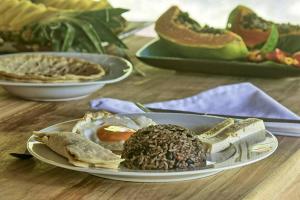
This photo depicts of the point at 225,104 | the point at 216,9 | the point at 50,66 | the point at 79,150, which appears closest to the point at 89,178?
the point at 79,150

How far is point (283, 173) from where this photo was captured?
1.50 m

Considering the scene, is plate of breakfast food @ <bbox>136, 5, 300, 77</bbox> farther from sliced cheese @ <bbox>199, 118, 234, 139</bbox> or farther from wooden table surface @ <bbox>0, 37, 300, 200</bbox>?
sliced cheese @ <bbox>199, 118, 234, 139</bbox>

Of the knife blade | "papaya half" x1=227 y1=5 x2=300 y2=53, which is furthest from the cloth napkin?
"papaya half" x1=227 y1=5 x2=300 y2=53

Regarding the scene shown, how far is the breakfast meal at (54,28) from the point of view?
244cm

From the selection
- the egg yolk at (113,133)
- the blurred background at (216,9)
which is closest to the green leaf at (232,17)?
the egg yolk at (113,133)

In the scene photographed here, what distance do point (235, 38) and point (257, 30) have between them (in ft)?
0.54

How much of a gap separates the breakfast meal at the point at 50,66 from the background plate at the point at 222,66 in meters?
0.29

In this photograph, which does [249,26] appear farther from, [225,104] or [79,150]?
[79,150]

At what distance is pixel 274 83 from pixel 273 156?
0.74 m

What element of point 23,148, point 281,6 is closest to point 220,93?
point 23,148

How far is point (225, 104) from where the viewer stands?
1950 millimetres

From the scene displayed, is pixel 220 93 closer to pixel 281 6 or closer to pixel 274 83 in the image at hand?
pixel 274 83

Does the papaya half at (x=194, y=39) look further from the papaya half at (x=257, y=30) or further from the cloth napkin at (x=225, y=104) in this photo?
the cloth napkin at (x=225, y=104)

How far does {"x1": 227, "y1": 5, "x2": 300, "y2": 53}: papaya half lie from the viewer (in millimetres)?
2498
